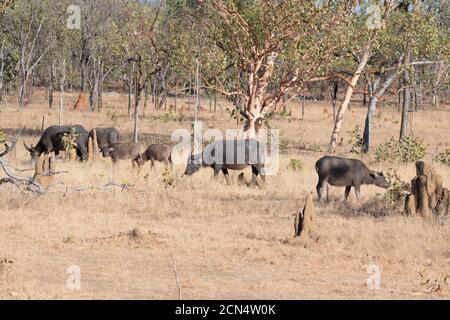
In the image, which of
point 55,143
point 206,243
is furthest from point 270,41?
point 206,243

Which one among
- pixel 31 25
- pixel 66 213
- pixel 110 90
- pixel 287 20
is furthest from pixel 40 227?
pixel 110 90

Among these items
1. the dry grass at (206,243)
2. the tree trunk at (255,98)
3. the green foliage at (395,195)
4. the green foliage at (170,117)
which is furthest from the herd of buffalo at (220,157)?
the green foliage at (170,117)

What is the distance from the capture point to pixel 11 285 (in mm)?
10359

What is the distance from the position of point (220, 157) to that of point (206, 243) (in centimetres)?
769

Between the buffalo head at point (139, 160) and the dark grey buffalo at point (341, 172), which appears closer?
the dark grey buffalo at point (341, 172)

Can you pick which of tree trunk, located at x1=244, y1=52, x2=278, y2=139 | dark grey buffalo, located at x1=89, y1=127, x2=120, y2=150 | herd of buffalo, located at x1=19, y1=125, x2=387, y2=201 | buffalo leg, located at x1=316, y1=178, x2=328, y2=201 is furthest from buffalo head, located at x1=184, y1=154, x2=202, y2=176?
tree trunk, located at x1=244, y1=52, x2=278, y2=139

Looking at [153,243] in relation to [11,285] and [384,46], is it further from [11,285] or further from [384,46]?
[384,46]

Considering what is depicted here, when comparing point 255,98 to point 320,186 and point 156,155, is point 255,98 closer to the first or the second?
point 156,155

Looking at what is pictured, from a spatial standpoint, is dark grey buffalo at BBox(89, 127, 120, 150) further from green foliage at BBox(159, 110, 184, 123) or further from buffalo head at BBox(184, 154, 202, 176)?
green foliage at BBox(159, 110, 184, 123)

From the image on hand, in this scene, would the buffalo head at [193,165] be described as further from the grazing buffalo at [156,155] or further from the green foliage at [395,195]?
the green foliage at [395,195]

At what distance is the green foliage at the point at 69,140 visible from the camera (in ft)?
80.9

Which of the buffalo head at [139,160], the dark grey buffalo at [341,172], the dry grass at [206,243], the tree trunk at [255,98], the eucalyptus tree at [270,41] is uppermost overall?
the eucalyptus tree at [270,41]

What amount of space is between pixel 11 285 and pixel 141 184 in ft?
33.4

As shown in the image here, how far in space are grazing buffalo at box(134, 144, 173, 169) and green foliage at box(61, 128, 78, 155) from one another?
2104mm
